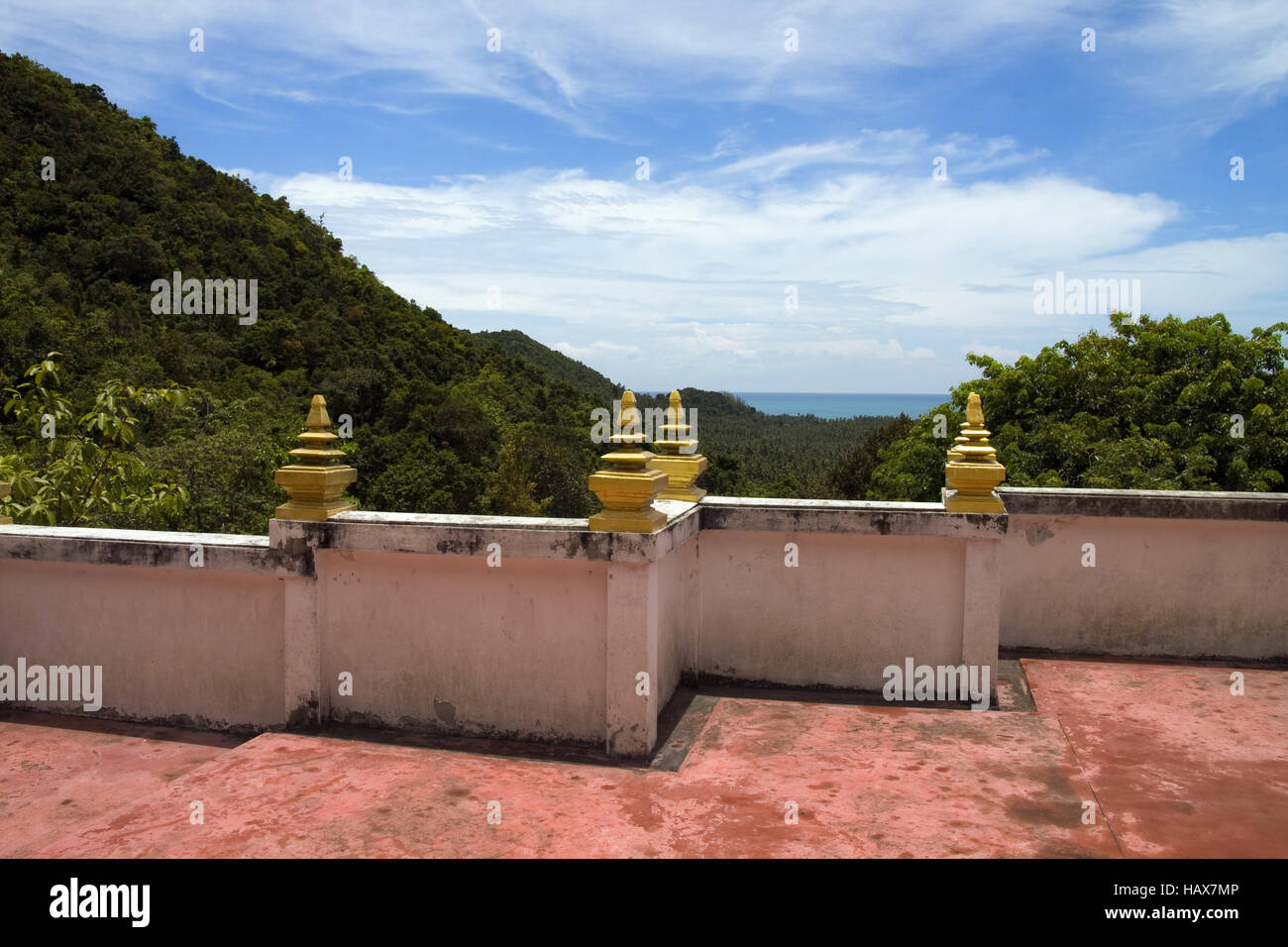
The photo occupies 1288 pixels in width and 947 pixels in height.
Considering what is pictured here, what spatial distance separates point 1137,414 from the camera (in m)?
14.3

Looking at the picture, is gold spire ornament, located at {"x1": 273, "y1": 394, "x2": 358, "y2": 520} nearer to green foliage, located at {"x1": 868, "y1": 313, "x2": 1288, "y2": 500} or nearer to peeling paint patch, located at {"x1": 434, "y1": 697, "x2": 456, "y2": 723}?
peeling paint patch, located at {"x1": 434, "y1": 697, "x2": 456, "y2": 723}

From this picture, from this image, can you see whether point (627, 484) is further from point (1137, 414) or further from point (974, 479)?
point (1137, 414)

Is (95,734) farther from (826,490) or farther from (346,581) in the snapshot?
(826,490)

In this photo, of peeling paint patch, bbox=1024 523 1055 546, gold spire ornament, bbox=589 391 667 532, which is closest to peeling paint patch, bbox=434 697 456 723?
gold spire ornament, bbox=589 391 667 532

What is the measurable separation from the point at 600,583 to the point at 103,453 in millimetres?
5589

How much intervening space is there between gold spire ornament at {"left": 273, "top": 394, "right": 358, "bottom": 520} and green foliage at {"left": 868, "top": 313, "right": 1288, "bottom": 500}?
1064 centimetres

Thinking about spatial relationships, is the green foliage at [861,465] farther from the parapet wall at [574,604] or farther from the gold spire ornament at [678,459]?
the gold spire ornament at [678,459]

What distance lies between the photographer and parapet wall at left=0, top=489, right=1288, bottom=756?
4.54 meters

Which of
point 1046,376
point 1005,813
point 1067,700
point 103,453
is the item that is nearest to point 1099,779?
point 1005,813

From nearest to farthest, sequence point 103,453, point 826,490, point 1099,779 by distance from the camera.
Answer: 1. point 1099,779
2. point 103,453
3. point 826,490

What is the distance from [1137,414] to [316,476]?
13310 mm

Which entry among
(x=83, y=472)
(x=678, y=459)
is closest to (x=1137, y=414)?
(x=678, y=459)

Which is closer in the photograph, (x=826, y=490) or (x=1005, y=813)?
(x=1005, y=813)

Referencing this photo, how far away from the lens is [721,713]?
5039 mm
